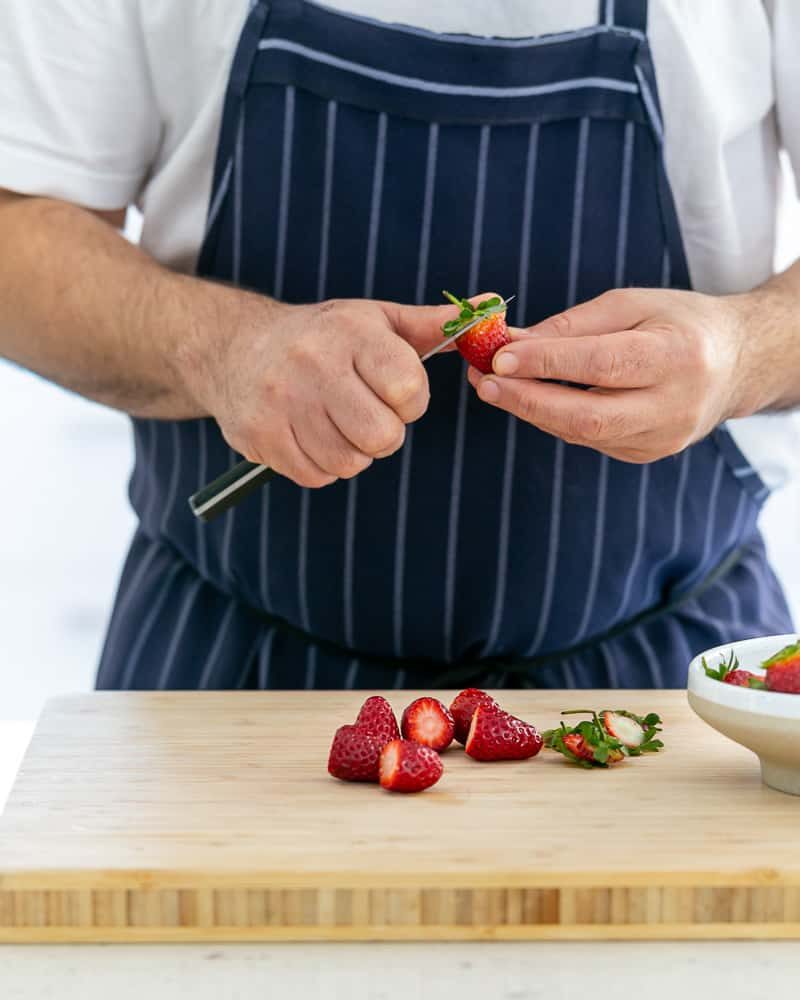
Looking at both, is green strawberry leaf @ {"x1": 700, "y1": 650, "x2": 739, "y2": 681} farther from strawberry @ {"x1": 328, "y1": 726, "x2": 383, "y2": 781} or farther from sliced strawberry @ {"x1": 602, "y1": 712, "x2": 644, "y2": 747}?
strawberry @ {"x1": 328, "y1": 726, "x2": 383, "y2": 781}

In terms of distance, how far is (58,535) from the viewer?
3951 millimetres

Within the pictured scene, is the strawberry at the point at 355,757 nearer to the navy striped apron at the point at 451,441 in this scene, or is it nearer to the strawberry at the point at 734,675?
the strawberry at the point at 734,675

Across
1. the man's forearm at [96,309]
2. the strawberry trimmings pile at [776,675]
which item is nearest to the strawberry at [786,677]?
the strawberry trimmings pile at [776,675]

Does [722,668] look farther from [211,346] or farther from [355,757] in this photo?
[211,346]

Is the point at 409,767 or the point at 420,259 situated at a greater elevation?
the point at 420,259

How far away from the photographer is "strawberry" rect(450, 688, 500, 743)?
1176 millimetres

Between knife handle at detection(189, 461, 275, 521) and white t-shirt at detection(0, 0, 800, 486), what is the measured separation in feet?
1.03

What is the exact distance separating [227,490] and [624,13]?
560 millimetres

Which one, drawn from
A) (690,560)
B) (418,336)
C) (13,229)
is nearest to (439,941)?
(418,336)

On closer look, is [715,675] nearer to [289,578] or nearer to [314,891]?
[314,891]

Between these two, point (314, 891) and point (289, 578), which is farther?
point (289, 578)

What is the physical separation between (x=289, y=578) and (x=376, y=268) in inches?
12.0

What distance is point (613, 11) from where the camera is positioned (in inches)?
53.7

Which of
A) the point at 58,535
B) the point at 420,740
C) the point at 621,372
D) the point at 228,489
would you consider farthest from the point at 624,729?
the point at 58,535
